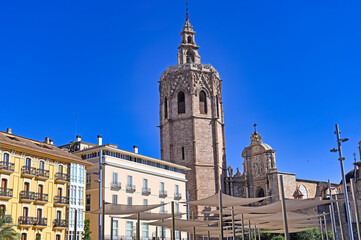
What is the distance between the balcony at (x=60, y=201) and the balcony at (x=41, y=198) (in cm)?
99

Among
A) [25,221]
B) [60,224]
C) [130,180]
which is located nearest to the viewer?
[25,221]

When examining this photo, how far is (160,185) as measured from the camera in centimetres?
4872

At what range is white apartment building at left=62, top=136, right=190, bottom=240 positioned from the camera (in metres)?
41.7

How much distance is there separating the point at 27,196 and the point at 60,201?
3.24 metres

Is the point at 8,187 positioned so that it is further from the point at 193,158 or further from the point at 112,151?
the point at 193,158

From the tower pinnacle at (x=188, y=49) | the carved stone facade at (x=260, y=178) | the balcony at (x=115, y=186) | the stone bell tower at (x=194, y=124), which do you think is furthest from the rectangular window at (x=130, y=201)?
the tower pinnacle at (x=188, y=49)

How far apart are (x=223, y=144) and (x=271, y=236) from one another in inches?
620

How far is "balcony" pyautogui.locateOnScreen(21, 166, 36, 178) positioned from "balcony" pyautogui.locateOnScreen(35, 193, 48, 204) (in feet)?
4.95

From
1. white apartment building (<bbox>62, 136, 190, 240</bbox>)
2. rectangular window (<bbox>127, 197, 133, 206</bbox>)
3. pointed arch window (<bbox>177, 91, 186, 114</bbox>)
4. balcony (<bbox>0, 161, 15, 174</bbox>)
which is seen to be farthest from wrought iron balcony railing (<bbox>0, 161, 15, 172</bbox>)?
pointed arch window (<bbox>177, 91, 186, 114</bbox>)

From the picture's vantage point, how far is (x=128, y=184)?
44.3 metres

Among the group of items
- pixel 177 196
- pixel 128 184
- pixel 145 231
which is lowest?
pixel 145 231

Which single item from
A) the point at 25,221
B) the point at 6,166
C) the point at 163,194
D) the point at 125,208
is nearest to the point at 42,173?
the point at 6,166

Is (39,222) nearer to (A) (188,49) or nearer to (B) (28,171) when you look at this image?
(B) (28,171)

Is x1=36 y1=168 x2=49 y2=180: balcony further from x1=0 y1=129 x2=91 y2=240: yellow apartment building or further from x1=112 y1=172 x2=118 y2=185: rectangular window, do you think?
x1=112 y1=172 x2=118 y2=185: rectangular window
